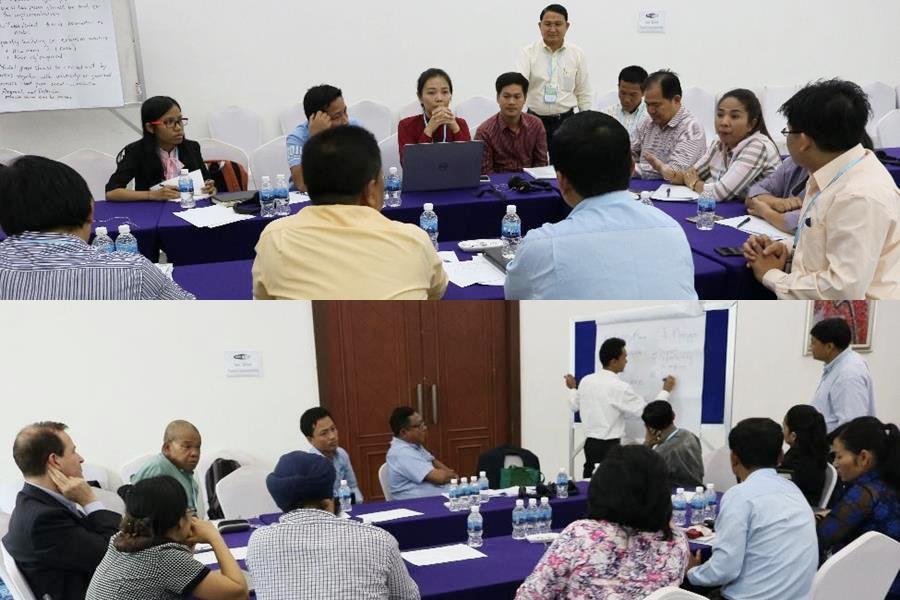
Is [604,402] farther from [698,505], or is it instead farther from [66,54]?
[66,54]

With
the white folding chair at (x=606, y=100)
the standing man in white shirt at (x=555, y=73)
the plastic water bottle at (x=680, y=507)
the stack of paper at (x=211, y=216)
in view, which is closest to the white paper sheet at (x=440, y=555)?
the plastic water bottle at (x=680, y=507)

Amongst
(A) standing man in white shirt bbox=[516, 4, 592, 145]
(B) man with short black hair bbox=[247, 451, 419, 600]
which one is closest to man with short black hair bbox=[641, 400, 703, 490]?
(B) man with short black hair bbox=[247, 451, 419, 600]

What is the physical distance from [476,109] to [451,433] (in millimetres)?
5898

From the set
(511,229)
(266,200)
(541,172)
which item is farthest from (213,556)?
(541,172)

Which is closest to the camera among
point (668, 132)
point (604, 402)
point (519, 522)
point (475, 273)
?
point (604, 402)

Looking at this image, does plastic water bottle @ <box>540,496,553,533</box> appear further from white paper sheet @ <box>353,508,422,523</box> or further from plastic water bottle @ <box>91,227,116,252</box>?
plastic water bottle @ <box>91,227,116,252</box>

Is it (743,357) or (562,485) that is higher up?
(743,357)

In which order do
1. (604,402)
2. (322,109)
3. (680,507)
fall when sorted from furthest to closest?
(322,109)
(680,507)
(604,402)

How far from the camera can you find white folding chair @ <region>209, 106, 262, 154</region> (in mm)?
7453

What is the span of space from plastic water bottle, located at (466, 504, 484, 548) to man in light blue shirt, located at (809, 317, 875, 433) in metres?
0.91

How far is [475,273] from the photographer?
3.21 metres

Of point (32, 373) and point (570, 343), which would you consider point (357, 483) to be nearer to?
point (570, 343)

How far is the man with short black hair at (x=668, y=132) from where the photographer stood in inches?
195

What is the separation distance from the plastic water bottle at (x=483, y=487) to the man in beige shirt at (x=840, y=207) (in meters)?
1.11
